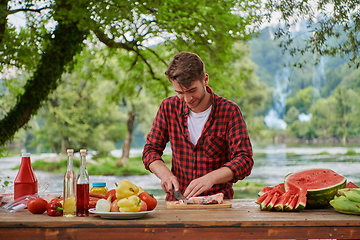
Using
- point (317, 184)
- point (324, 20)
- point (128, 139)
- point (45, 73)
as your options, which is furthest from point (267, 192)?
point (128, 139)

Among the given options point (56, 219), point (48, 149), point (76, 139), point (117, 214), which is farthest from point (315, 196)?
point (48, 149)

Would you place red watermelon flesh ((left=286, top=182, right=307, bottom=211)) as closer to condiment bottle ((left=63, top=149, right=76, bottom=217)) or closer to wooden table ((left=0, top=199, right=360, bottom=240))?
wooden table ((left=0, top=199, right=360, bottom=240))

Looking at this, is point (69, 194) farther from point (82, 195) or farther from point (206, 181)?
point (206, 181)

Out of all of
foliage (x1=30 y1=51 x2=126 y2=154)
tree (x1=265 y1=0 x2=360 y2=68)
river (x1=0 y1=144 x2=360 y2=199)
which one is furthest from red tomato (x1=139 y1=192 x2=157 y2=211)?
→ foliage (x1=30 y1=51 x2=126 y2=154)

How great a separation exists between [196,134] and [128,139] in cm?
2091

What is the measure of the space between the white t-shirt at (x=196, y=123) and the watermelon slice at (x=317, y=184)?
0.67 metres

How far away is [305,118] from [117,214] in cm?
2614

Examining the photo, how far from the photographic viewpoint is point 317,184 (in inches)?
102

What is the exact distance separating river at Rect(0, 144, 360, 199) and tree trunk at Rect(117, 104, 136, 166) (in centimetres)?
100

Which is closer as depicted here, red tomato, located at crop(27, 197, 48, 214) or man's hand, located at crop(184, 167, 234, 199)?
red tomato, located at crop(27, 197, 48, 214)

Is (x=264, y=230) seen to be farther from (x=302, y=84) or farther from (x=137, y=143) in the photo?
(x=302, y=84)

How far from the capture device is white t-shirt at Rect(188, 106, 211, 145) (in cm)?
302

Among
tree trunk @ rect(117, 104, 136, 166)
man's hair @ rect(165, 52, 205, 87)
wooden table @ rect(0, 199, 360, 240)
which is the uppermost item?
man's hair @ rect(165, 52, 205, 87)

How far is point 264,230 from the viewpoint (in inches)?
83.6
